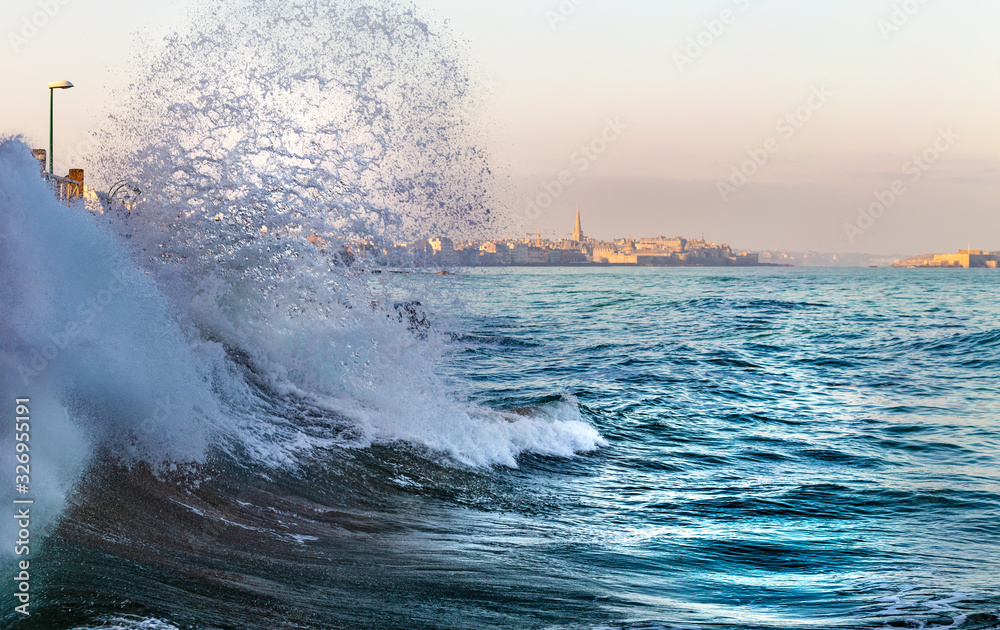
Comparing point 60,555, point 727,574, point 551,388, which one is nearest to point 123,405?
point 60,555

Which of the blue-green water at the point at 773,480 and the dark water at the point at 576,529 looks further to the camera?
the blue-green water at the point at 773,480

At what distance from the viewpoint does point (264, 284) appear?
9.68 metres

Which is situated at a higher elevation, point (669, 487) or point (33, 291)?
point (33, 291)

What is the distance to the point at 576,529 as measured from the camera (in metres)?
6.68

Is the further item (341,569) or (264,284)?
(264,284)

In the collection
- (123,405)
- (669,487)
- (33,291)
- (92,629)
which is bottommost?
(669,487)

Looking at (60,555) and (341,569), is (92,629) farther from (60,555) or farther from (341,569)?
(341,569)

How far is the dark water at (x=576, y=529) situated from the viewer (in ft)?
14.4

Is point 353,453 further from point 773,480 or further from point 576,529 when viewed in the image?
point 773,480

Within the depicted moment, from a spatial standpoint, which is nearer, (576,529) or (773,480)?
(576,529)

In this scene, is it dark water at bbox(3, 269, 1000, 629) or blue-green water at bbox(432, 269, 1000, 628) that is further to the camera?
blue-green water at bbox(432, 269, 1000, 628)

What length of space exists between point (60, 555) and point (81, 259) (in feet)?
9.78

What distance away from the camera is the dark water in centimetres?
438

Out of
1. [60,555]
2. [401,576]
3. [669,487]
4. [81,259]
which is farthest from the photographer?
[669,487]
